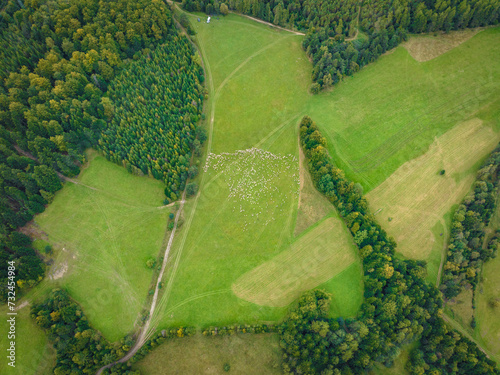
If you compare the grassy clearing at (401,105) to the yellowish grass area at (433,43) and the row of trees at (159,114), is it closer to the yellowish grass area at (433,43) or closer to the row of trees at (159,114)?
the yellowish grass area at (433,43)

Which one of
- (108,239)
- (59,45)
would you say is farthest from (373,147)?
(59,45)

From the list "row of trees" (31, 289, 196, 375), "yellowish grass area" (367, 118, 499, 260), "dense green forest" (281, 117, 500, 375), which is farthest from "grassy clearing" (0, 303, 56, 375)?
"yellowish grass area" (367, 118, 499, 260)

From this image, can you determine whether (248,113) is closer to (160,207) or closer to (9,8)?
(160,207)

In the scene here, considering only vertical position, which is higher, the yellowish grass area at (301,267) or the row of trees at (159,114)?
the row of trees at (159,114)

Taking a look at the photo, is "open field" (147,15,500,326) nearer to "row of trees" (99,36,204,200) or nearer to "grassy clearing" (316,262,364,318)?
"grassy clearing" (316,262,364,318)

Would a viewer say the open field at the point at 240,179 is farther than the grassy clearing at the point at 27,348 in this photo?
Yes

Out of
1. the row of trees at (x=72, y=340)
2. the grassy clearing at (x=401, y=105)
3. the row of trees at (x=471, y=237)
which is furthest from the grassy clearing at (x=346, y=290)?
the row of trees at (x=72, y=340)

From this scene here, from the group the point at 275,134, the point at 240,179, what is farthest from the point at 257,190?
the point at 275,134
